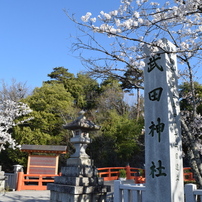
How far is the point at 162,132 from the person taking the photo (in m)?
4.20

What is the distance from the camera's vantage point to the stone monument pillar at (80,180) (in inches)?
239

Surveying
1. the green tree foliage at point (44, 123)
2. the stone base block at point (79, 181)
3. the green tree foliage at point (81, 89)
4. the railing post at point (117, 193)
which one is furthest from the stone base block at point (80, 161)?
the green tree foliage at point (81, 89)

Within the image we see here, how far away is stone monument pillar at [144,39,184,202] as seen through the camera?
4.00 m

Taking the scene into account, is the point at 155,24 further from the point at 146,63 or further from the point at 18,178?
the point at 18,178

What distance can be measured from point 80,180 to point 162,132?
3.15m

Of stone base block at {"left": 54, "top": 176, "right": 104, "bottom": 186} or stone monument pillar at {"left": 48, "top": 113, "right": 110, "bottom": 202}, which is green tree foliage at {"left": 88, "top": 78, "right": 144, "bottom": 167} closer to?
stone monument pillar at {"left": 48, "top": 113, "right": 110, "bottom": 202}

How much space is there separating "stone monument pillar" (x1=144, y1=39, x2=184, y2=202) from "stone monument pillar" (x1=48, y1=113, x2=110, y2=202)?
8.14 ft

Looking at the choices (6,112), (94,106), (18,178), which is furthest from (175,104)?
(94,106)

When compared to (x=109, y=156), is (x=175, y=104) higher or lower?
higher

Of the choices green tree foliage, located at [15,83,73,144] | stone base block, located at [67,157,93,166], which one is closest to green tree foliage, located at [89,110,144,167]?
green tree foliage, located at [15,83,73,144]

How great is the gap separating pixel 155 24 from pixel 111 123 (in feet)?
53.6

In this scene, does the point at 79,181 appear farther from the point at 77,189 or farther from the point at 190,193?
the point at 190,193

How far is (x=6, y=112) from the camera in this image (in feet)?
43.2

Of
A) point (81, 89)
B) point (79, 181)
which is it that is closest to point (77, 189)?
point (79, 181)
